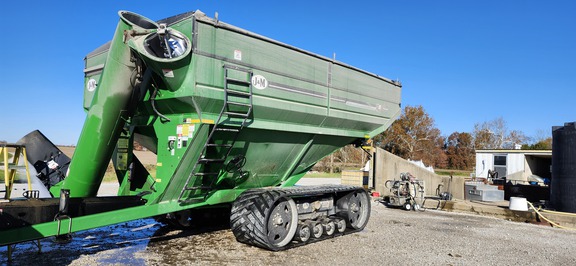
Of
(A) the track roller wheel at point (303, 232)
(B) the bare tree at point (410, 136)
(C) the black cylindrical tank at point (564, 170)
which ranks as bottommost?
(A) the track roller wheel at point (303, 232)

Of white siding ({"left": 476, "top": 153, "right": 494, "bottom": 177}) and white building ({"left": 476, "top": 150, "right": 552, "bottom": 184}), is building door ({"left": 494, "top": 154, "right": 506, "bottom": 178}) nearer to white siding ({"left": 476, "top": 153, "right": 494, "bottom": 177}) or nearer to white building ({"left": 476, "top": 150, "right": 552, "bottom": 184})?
white building ({"left": 476, "top": 150, "right": 552, "bottom": 184})

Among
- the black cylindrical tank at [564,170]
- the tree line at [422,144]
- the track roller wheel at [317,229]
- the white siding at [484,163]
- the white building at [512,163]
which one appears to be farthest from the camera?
the tree line at [422,144]

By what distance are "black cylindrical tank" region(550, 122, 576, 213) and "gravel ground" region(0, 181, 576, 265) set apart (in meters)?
1.77

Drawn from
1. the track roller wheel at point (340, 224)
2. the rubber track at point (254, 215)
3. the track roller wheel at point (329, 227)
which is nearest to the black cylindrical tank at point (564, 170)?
the track roller wheel at point (340, 224)

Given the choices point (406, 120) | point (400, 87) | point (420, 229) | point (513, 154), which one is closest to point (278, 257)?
point (420, 229)

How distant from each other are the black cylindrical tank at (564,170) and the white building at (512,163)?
40.8 feet

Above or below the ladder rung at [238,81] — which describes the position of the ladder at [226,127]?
below

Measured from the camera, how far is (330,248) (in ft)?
25.3

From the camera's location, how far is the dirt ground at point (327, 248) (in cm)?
658

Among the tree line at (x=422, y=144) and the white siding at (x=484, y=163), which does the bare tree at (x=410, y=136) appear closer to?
the tree line at (x=422, y=144)

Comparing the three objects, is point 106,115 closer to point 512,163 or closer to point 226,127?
point 226,127

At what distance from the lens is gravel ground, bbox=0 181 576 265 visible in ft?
21.6

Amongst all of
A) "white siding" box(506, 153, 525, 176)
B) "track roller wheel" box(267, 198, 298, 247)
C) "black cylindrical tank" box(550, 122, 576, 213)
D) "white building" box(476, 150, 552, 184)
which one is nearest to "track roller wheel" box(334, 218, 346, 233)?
"track roller wheel" box(267, 198, 298, 247)

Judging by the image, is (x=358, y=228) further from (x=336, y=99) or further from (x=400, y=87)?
(x=400, y=87)
